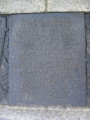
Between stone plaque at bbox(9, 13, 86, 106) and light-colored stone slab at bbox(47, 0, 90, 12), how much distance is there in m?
0.07

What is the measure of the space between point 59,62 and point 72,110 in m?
0.72

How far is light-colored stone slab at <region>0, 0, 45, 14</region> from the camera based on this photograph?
102 inches

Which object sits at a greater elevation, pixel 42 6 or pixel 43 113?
pixel 42 6

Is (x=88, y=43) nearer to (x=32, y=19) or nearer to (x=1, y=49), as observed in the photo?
(x=32, y=19)

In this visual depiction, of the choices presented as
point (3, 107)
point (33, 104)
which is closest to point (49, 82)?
point (33, 104)

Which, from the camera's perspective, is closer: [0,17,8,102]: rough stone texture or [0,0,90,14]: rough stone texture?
[0,0,90,14]: rough stone texture

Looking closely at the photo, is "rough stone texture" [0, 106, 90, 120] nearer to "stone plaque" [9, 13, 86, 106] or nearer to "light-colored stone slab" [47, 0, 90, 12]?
"stone plaque" [9, 13, 86, 106]

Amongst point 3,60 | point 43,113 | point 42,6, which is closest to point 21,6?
point 42,6

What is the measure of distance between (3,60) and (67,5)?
122 centimetres

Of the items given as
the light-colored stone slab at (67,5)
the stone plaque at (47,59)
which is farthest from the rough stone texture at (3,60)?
the light-colored stone slab at (67,5)

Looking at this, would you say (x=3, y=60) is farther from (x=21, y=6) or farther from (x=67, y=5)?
(x=67, y=5)

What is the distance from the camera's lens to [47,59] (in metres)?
2.60

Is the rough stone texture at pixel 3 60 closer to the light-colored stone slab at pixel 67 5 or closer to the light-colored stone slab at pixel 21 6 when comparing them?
the light-colored stone slab at pixel 21 6

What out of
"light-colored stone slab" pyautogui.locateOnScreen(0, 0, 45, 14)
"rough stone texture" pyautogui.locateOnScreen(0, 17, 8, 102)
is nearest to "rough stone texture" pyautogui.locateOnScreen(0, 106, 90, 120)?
"rough stone texture" pyautogui.locateOnScreen(0, 17, 8, 102)
